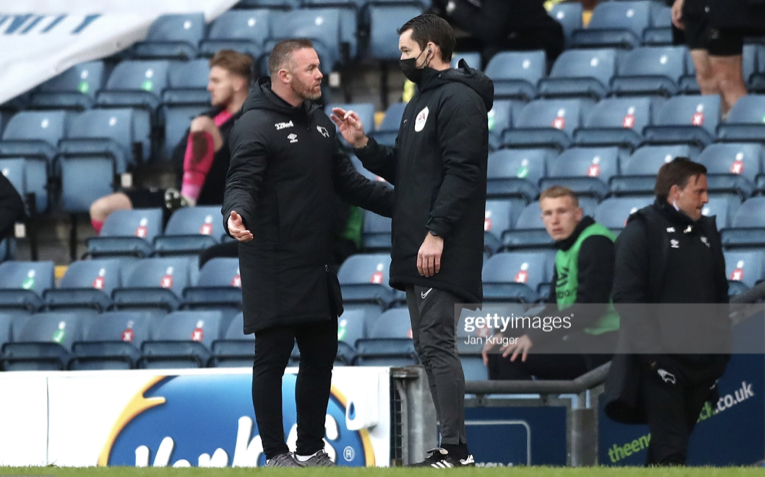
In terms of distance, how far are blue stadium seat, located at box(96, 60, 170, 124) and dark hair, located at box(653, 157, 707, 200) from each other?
564cm

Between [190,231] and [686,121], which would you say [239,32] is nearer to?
[190,231]

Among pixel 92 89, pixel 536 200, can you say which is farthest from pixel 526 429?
pixel 92 89

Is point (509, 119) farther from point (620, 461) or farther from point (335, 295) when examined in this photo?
point (335, 295)

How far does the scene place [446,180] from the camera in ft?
15.7

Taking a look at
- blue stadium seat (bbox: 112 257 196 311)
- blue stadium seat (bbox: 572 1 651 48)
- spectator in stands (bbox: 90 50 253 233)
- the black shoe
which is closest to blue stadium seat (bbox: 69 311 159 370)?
blue stadium seat (bbox: 112 257 196 311)

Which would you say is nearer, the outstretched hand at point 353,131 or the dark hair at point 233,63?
the outstretched hand at point 353,131

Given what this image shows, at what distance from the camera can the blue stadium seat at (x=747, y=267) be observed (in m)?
7.51

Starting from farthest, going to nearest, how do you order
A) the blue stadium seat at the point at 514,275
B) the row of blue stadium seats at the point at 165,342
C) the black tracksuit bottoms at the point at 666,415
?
the blue stadium seat at the point at 514,275, the row of blue stadium seats at the point at 165,342, the black tracksuit bottoms at the point at 666,415

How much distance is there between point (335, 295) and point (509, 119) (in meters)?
4.94

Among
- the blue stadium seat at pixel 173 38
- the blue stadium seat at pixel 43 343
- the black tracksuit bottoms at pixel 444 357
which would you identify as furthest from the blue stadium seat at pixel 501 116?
the black tracksuit bottoms at pixel 444 357

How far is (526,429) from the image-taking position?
642cm

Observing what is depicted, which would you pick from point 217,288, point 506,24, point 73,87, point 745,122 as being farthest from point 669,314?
point 73,87

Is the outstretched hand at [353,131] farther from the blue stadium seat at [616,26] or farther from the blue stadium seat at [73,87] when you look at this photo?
the blue stadium seat at [73,87]

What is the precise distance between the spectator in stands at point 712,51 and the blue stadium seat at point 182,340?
13.2 ft
